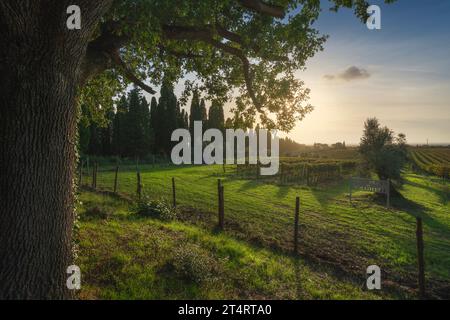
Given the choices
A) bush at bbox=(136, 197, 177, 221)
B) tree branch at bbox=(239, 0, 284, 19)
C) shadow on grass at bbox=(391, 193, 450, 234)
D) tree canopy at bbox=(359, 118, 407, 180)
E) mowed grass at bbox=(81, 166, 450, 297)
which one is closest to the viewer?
tree branch at bbox=(239, 0, 284, 19)

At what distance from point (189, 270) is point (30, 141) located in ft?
13.7

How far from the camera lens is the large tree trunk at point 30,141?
4.17 m

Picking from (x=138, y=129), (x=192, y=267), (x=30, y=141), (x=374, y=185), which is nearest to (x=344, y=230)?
(x=374, y=185)

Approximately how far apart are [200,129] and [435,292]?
66056mm

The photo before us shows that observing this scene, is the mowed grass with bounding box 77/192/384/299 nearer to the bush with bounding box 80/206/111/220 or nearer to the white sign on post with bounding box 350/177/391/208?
the bush with bounding box 80/206/111/220

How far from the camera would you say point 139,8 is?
255 inches

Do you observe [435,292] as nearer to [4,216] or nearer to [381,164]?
[4,216]

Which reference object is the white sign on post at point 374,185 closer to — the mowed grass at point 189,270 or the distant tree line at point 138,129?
the mowed grass at point 189,270

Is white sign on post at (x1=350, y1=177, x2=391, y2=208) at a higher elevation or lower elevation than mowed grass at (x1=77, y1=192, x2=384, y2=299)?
higher

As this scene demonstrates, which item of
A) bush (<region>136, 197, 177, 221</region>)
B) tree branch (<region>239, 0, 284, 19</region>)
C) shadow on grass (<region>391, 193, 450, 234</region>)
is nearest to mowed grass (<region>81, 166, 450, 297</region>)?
shadow on grass (<region>391, 193, 450, 234</region>)

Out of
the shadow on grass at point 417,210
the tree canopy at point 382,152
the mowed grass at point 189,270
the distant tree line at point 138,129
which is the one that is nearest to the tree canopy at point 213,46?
the mowed grass at point 189,270

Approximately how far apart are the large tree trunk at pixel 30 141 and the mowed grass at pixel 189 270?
148 centimetres

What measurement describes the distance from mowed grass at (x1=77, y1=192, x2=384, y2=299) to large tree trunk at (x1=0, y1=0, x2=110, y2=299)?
4.86ft

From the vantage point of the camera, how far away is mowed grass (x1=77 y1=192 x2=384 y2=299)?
19.7 feet
